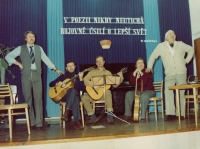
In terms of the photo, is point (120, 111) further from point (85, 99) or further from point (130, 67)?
point (85, 99)

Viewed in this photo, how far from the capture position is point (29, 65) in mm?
3572

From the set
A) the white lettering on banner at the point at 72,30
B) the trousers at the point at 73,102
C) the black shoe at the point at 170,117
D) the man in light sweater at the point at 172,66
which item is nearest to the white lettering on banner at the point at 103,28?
the white lettering on banner at the point at 72,30

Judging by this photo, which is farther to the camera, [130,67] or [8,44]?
[130,67]

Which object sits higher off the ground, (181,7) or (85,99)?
(181,7)

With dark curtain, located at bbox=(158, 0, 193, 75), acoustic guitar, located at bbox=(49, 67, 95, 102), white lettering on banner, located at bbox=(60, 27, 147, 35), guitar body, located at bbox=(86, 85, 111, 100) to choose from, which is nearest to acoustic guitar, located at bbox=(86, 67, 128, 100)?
guitar body, located at bbox=(86, 85, 111, 100)

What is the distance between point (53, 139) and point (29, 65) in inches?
58.0

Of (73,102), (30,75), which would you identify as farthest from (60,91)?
(30,75)

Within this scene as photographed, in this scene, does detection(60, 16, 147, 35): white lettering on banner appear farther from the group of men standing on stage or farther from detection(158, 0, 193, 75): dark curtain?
the group of men standing on stage

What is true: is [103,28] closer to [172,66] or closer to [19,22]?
[19,22]

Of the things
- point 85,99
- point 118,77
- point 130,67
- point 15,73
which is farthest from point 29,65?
point 130,67

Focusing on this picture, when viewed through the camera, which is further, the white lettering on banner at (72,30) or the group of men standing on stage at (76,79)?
the white lettering on banner at (72,30)

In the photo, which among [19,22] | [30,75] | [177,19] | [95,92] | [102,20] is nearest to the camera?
[30,75]

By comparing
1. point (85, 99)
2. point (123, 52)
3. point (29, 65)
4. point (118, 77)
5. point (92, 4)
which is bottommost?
point (85, 99)

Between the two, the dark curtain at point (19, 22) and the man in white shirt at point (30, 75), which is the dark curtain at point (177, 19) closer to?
the dark curtain at point (19, 22)
